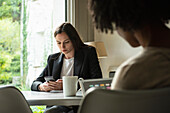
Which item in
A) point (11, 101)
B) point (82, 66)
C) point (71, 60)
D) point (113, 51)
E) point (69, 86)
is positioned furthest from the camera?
point (113, 51)

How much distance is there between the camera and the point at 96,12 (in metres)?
0.81

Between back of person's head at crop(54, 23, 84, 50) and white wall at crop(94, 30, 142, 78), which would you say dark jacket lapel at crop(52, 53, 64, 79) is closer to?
back of person's head at crop(54, 23, 84, 50)

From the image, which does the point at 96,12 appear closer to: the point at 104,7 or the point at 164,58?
the point at 104,7

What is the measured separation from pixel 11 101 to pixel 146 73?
2.54 feet

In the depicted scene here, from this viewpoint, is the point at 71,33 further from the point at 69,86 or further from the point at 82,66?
the point at 69,86

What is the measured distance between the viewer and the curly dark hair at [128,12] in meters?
0.75

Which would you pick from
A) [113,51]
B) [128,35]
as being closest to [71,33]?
[128,35]

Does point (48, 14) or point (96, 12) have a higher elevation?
point (48, 14)

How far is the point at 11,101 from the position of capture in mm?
1331

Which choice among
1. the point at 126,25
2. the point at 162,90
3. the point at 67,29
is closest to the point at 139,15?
the point at 126,25

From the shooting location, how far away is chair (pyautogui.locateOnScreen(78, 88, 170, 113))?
0.68 metres

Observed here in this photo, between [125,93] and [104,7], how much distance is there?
236 millimetres

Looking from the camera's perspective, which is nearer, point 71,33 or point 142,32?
point 142,32

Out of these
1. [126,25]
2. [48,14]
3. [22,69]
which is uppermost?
[48,14]
